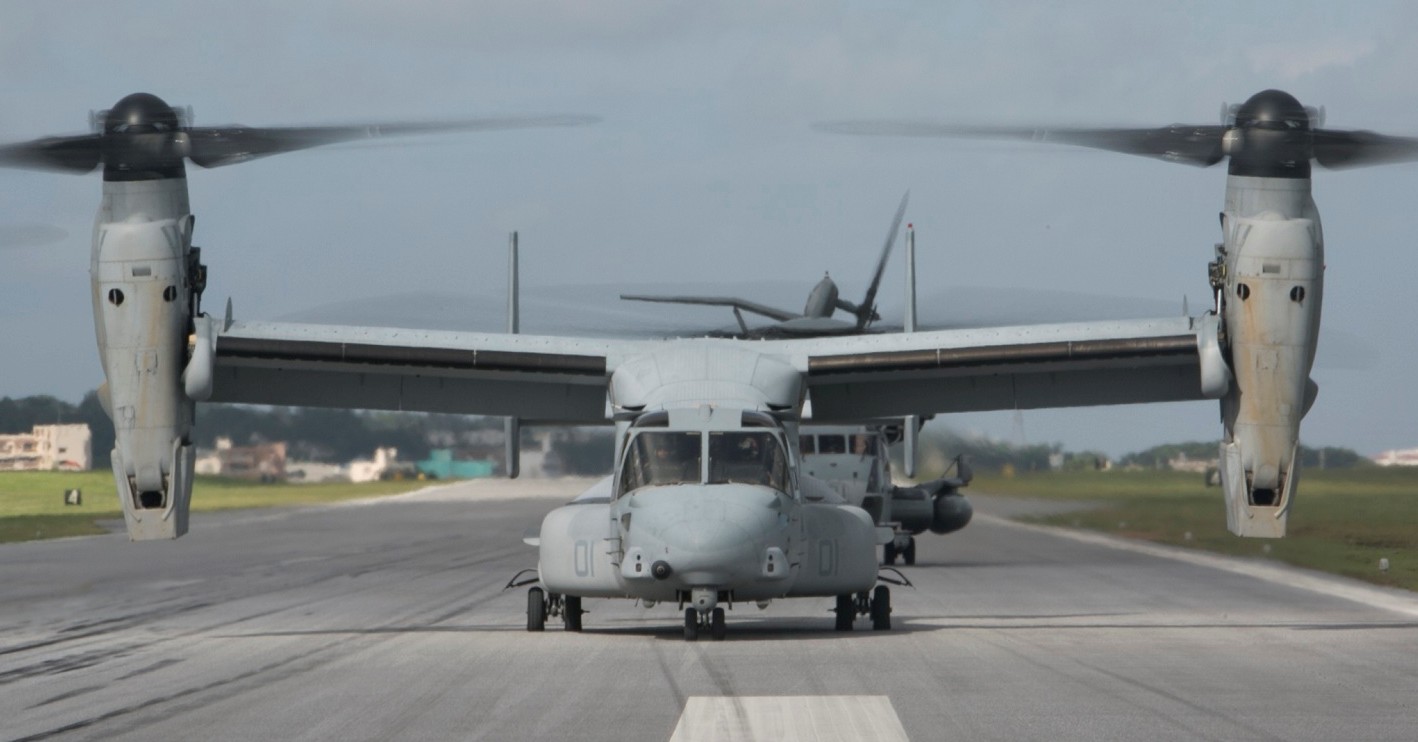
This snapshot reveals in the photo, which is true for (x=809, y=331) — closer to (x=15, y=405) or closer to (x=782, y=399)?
(x=782, y=399)

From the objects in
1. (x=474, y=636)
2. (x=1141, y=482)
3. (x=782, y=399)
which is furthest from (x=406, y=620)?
(x=1141, y=482)

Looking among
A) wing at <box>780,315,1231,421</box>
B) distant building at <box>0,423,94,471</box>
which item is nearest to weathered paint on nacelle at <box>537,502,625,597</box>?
wing at <box>780,315,1231,421</box>

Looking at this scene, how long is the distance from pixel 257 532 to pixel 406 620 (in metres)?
32.6

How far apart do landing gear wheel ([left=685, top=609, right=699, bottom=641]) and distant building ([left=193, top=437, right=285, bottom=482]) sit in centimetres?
4829

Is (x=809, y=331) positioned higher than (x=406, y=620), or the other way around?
(x=809, y=331)

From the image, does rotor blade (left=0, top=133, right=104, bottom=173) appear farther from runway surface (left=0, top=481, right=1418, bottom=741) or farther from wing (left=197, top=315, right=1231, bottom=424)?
runway surface (left=0, top=481, right=1418, bottom=741)

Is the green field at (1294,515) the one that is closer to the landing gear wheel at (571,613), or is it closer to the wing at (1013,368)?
the wing at (1013,368)

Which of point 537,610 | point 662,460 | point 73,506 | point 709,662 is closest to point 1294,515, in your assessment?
point 537,610

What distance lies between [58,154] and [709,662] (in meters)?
9.08

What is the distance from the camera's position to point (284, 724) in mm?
→ 11727

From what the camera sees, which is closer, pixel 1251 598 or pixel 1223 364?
pixel 1223 364

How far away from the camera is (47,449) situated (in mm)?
45562

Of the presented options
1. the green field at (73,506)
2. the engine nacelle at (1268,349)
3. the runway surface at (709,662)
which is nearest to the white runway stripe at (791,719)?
the runway surface at (709,662)

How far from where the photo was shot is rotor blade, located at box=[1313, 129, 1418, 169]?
63.0ft
